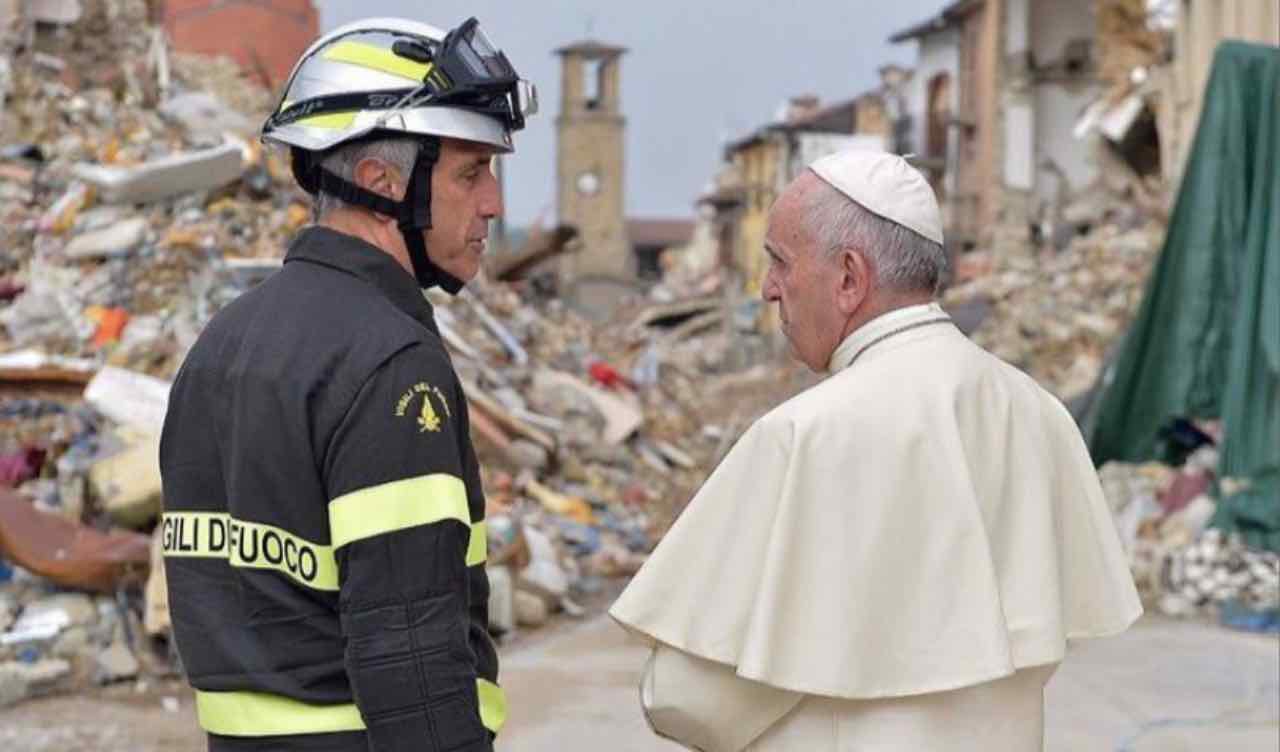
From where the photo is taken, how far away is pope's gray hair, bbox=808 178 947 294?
8.05 ft

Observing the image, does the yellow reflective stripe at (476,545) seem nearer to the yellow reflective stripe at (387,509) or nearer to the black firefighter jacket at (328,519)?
the black firefighter jacket at (328,519)

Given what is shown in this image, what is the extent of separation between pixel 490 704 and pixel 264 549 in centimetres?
38

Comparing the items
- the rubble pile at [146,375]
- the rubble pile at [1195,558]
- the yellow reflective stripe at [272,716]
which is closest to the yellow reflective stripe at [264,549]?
the yellow reflective stripe at [272,716]

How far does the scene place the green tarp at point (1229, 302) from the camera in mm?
8141

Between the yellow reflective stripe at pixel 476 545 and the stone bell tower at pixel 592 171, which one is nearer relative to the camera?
the yellow reflective stripe at pixel 476 545

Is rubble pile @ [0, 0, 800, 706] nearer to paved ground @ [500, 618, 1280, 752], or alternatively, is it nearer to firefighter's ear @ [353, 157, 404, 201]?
paved ground @ [500, 618, 1280, 752]

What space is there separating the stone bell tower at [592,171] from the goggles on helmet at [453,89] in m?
53.3

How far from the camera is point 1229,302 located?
8484mm

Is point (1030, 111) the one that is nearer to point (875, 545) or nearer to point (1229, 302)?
point (1229, 302)

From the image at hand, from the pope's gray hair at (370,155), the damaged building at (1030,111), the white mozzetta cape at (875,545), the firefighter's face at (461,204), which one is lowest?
the white mozzetta cape at (875,545)

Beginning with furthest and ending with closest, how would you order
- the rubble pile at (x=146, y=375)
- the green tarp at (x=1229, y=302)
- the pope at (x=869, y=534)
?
the green tarp at (x=1229, y=302)
the rubble pile at (x=146, y=375)
the pope at (x=869, y=534)

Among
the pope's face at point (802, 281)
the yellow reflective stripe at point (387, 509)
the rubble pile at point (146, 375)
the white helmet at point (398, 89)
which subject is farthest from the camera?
the rubble pile at point (146, 375)

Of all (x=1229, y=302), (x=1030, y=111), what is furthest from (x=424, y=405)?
(x=1030, y=111)

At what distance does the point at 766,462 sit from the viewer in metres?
2.38
